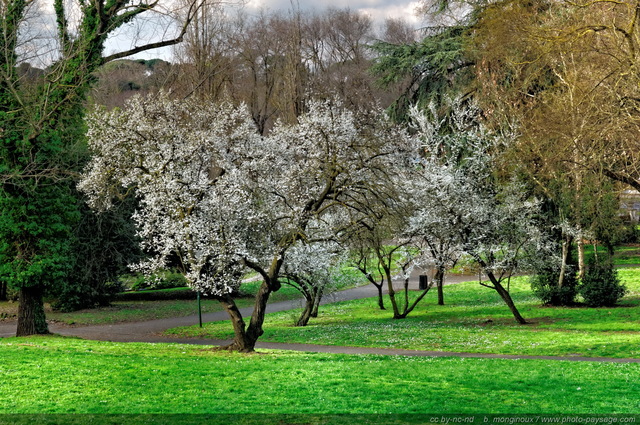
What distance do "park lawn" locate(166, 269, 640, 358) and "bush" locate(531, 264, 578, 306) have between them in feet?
2.38

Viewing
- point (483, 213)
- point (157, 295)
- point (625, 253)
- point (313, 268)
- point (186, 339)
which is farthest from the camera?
point (625, 253)

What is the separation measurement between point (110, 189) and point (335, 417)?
11.2m

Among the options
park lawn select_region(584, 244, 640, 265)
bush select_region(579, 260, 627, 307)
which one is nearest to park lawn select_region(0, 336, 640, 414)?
bush select_region(579, 260, 627, 307)

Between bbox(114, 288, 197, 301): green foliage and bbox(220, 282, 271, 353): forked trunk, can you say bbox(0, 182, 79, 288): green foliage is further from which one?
bbox(114, 288, 197, 301): green foliage

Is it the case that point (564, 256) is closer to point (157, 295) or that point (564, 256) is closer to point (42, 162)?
point (42, 162)

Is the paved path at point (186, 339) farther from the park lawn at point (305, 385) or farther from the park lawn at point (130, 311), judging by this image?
the park lawn at point (305, 385)

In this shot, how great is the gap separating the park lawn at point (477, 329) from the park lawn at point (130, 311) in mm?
4428

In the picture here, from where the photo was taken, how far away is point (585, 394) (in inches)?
383

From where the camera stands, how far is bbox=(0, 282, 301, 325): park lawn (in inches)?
1043

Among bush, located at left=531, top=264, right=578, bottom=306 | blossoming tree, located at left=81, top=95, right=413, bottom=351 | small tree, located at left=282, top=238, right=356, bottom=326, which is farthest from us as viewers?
bush, located at left=531, top=264, right=578, bottom=306

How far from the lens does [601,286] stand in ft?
78.9

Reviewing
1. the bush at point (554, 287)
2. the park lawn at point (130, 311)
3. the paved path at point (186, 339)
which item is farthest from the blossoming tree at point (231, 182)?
the bush at point (554, 287)

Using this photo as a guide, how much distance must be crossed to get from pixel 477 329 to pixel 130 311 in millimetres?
16145

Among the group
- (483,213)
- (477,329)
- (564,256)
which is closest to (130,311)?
(477,329)
